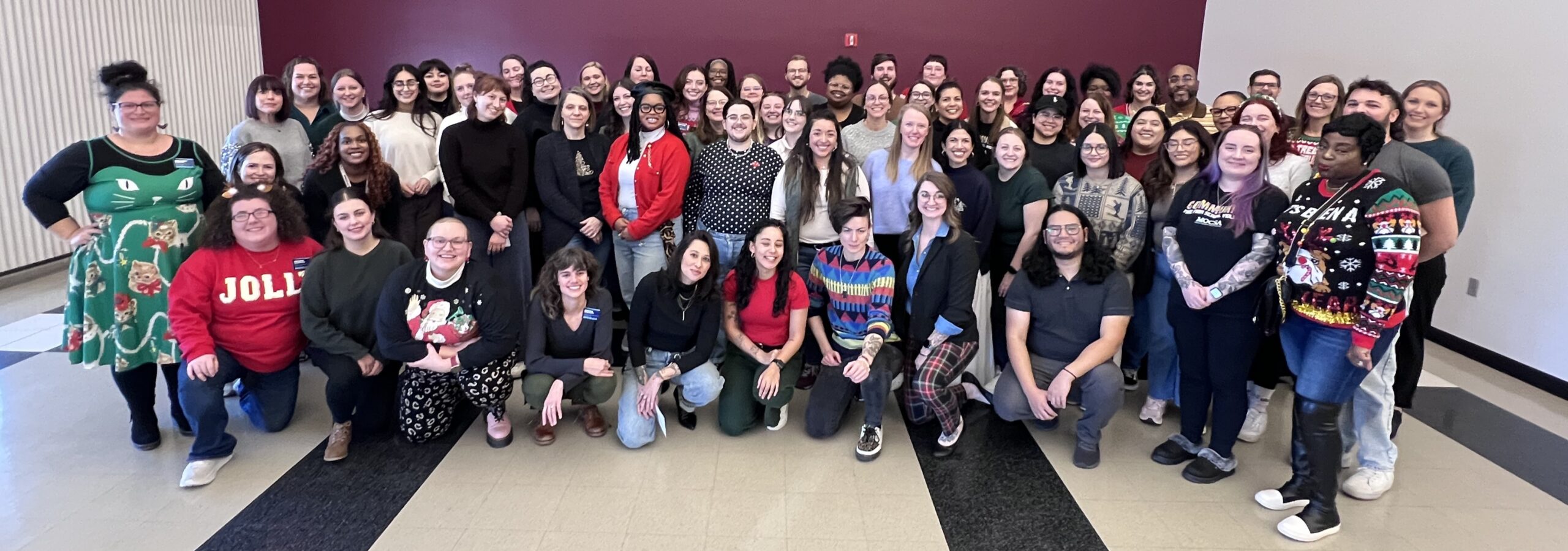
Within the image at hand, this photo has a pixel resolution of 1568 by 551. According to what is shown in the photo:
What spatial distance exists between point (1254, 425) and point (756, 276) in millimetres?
2017

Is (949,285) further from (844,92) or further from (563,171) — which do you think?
(563,171)

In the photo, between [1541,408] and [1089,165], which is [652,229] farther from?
[1541,408]

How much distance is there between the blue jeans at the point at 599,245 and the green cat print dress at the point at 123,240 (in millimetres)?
1443

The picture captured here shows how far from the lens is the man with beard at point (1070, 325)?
9.65ft

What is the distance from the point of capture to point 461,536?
243cm

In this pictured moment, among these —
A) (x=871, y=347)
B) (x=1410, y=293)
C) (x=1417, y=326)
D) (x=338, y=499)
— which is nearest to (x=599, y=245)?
(x=871, y=347)

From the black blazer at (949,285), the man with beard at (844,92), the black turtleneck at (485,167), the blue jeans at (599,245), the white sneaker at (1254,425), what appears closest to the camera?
the black blazer at (949,285)

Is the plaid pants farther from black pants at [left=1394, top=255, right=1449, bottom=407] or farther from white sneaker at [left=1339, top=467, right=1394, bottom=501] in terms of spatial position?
black pants at [left=1394, top=255, right=1449, bottom=407]

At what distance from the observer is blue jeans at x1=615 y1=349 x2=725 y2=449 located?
9.95 ft

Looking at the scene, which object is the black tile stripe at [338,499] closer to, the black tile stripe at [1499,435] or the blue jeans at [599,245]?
the blue jeans at [599,245]

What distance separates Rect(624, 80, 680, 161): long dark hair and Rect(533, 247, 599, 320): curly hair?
804 millimetres

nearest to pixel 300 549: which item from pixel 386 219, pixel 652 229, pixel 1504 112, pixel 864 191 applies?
pixel 386 219

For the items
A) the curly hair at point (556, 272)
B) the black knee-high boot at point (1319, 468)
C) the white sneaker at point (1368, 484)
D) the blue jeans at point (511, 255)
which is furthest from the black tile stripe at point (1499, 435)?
the blue jeans at point (511, 255)

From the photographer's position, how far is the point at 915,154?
3.42 m
